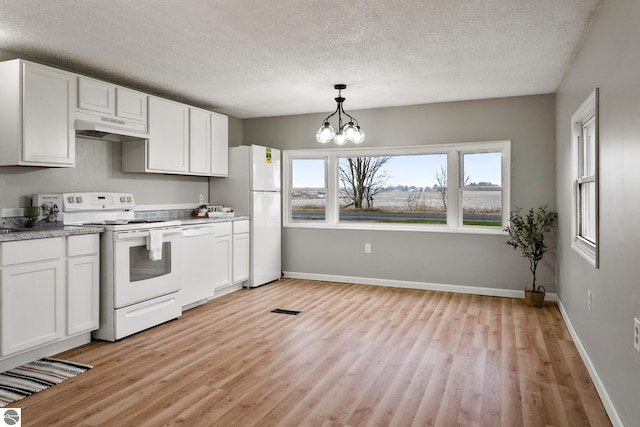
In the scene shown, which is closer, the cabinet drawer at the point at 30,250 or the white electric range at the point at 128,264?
the cabinet drawer at the point at 30,250

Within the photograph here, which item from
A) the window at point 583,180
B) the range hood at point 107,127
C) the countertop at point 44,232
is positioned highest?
the range hood at point 107,127

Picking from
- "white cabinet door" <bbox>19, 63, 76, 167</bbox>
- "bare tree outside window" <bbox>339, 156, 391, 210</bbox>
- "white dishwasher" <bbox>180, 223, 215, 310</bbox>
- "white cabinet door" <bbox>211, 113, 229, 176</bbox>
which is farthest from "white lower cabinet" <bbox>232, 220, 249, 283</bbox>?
"white cabinet door" <bbox>19, 63, 76, 167</bbox>

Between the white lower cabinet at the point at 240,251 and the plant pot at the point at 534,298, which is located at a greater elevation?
the white lower cabinet at the point at 240,251

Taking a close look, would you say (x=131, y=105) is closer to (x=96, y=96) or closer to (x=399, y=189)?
(x=96, y=96)

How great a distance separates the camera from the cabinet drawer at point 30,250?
9.42ft

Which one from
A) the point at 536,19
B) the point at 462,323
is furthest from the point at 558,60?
the point at 462,323

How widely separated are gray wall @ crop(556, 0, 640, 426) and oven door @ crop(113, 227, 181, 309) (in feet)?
11.3

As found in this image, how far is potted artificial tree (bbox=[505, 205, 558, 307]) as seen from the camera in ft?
15.5

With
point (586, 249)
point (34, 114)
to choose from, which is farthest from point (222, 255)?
point (586, 249)

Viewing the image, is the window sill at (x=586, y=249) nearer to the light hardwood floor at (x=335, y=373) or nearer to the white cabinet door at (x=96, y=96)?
the light hardwood floor at (x=335, y=373)

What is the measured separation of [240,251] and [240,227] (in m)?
0.29

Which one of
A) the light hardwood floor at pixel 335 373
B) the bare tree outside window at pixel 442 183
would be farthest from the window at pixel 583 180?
the bare tree outside window at pixel 442 183

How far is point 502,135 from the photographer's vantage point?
5156 millimetres

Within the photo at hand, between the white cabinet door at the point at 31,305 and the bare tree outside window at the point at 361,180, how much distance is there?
378cm
